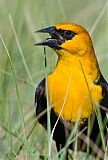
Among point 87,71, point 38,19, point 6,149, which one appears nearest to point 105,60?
point 38,19

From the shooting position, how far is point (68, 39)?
4.88 metres

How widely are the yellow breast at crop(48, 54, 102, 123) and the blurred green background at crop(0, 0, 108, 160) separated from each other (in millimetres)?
167

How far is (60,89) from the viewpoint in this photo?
4820 millimetres

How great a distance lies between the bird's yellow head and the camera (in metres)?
4.80

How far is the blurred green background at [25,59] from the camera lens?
14.5ft

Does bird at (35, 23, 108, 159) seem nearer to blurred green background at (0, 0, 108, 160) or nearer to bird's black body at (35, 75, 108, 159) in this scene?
bird's black body at (35, 75, 108, 159)

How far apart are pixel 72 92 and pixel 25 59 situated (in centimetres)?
146

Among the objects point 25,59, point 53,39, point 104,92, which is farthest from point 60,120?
point 25,59

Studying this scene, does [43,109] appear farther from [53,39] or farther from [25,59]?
[25,59]

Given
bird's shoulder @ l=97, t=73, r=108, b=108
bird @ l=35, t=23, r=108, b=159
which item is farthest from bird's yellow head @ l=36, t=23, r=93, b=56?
bird's shoulder @ l=97, t=73, r=108, b=108

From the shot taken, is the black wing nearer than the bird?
No

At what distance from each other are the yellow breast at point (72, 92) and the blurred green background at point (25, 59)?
167 mm

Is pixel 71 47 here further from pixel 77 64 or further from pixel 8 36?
pixel 8 36

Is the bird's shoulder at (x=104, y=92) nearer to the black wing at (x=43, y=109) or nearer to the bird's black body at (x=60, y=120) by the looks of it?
the bird's black body at (x=60, y=120)
